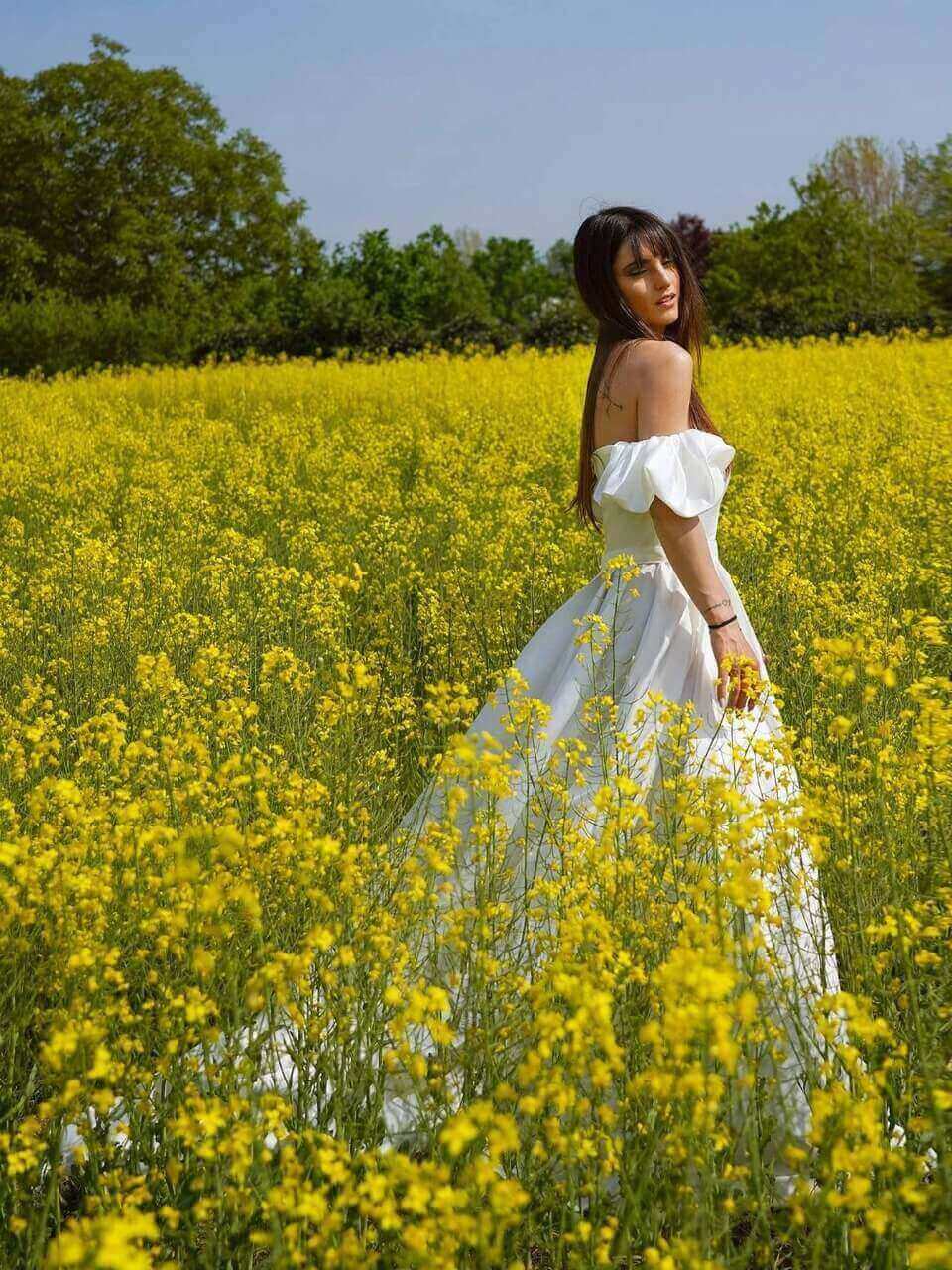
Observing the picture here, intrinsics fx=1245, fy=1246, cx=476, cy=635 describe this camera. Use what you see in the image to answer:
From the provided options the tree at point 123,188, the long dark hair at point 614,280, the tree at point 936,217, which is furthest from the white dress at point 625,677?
the tree at point 123,188

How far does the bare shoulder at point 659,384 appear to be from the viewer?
318 centimetres

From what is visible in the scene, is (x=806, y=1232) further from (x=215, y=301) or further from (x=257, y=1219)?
(x=215, y=301)

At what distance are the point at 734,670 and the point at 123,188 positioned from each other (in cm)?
3406

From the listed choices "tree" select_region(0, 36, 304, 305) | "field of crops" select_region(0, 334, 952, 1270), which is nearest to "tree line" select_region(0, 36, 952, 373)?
"tree" select_region(0, 36, 304, 305)

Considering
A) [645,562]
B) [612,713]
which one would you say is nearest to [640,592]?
[645,562]

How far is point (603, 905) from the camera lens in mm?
2244

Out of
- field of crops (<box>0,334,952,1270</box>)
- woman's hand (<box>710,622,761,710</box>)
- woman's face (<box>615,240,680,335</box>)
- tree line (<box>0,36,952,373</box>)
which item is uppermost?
tree line (<box>0,36,952,373</box>)

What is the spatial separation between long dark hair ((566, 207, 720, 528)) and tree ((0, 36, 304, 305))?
30.4m

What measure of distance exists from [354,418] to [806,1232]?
8.86m

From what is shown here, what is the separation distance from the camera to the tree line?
850 inches

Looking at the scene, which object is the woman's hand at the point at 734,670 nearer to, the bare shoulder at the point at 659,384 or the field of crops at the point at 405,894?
the field of crops at the point at 405,894

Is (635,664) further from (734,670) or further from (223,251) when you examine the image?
(223,251)

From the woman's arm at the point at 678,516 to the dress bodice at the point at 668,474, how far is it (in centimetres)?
3

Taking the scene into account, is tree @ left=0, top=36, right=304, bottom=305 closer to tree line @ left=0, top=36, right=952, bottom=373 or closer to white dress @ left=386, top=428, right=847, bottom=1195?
tree line @ left=0, top=36, right=952, bottom=373
